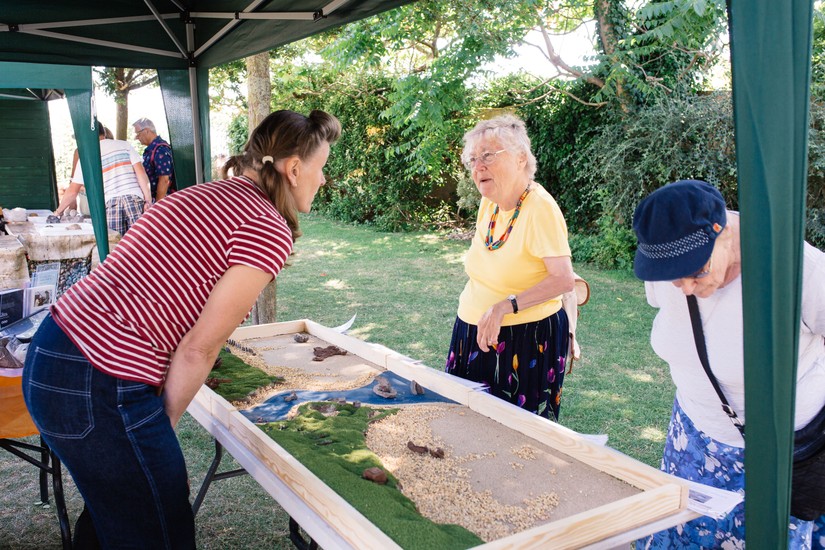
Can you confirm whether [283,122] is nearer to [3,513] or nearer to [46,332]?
[46,332]

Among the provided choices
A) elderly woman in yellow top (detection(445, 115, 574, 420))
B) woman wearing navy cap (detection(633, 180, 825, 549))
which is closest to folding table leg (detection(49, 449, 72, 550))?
elderly woman in yellow top (detection(445, 115, 574, 420))

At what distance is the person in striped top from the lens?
4.83 ft

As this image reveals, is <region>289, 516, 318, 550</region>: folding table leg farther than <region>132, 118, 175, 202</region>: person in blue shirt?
No

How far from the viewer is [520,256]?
2486 millimetres

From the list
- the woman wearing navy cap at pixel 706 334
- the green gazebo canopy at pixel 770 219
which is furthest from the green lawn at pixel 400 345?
the green gazebo canopy at pixel 770 219

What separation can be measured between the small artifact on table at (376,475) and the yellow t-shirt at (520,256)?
3.28 feet

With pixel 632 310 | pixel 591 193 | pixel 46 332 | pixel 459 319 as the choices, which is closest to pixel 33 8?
pixel 46 332

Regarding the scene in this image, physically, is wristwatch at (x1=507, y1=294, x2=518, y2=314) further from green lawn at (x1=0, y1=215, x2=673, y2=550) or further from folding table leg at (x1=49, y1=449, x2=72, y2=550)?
folding table leg at (x1=49, y1=449, x2=72, y2=550)

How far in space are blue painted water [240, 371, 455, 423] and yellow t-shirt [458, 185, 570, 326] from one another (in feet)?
1.45

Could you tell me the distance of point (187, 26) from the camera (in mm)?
4086

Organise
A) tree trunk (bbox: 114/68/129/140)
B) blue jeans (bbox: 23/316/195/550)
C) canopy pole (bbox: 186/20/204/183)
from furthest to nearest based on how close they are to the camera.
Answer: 1. tree trunk (bbox: 114/68/129/140)
2. canopy pole (bbox: 186/20/204/183)
3. blue jeans (bbox: 23/316/195/550)

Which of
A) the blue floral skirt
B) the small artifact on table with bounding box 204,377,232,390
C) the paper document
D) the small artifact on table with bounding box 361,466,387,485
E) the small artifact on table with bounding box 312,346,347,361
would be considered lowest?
the blue floral skirt

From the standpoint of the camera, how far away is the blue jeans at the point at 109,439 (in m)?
1.47

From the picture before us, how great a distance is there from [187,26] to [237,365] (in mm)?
2524
